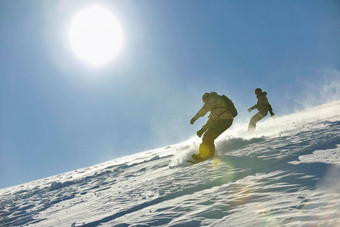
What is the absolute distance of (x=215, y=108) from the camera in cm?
881

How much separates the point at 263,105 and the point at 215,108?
20.7 feet

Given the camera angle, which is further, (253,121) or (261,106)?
(261,106)

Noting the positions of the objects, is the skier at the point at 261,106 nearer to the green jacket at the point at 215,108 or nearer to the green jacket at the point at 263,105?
the green jacket at the point at 263,105

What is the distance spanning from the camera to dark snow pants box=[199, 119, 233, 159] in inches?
332

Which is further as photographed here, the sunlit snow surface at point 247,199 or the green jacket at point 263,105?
the green jacket at point 263,105

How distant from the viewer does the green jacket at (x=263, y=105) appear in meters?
13.9

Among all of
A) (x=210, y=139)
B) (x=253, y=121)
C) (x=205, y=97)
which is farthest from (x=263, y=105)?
(x=210, y=139)

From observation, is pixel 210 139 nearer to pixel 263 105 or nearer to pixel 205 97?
pixel 205 97

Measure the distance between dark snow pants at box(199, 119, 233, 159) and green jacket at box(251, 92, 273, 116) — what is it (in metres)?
6.03

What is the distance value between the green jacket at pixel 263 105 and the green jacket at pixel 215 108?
586cm

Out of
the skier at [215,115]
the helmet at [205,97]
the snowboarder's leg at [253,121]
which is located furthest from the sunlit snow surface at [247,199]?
the snowboarder's leg at [253,121]

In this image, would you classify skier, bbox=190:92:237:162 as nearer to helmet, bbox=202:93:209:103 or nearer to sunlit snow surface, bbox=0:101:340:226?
helmet, bbox=202:93:209:103

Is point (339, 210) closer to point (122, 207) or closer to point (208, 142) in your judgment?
point (122, 207)

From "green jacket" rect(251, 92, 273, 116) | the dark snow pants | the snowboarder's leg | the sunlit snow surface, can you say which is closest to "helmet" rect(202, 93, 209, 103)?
the dark snow pants
